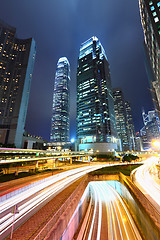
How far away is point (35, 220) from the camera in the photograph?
30.9 feet

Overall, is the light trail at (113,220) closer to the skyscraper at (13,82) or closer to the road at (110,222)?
the road at (110,222)

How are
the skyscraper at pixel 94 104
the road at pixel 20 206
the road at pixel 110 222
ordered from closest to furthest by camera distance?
1. the road at pixel 20 206
2. the road at pixel 110 222
3. the skyscraper at pixel 94 104

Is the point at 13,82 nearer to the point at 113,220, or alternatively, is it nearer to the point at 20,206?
the point at 20,206

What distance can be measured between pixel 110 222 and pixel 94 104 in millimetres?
115008

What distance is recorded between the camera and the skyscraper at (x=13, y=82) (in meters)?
88.2

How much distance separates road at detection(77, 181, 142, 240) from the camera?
42.1 ft

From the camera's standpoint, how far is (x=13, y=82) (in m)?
105

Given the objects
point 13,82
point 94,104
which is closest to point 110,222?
point 94,104

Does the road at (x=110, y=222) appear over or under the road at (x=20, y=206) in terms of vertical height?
under

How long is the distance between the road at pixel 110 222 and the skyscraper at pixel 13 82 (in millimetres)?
85533

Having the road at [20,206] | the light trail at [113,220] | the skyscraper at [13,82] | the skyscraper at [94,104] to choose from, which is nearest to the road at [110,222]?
the light trail at [113,220]

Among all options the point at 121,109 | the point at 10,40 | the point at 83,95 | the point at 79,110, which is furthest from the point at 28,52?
the point at 121,109

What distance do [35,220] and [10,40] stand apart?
160845mm

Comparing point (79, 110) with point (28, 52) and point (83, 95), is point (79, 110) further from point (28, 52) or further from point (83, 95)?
point (28, 52)
